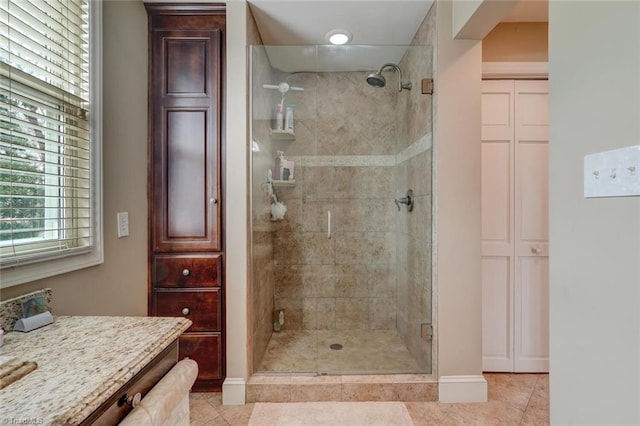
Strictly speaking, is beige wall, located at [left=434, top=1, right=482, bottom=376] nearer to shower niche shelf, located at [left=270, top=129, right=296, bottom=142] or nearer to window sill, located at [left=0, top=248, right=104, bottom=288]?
shower niche shelf, located at [left=270, top=129, right=296, bottom=142]

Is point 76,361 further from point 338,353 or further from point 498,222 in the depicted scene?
point 498,222

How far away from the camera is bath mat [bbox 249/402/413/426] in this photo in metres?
1.63

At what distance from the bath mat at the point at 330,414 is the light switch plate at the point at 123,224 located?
4.18 feet

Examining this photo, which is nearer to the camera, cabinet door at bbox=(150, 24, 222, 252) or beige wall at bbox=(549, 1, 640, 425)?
beige wall at bbox=(549, 1, 640, 425)

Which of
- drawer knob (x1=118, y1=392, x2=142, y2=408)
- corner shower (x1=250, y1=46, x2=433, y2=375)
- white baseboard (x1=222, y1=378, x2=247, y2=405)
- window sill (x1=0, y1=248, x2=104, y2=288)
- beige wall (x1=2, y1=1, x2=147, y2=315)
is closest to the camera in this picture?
drawer knob (x1=118, y1=392, x2=142, y2=408)

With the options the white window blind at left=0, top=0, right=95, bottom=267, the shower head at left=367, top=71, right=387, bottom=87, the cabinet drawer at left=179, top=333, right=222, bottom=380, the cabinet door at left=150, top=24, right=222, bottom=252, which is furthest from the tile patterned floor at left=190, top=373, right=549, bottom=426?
the shower head at left=367, top=71, right=387, bottom=87

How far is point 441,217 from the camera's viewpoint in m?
1.84

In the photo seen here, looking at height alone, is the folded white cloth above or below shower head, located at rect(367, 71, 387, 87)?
below

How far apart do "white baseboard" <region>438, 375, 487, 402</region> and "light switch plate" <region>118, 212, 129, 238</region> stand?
81.8 inches

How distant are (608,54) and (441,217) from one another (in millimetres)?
1125

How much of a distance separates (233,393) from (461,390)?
140 centimetres

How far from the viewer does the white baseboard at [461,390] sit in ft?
5.92

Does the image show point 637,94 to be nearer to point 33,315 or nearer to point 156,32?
point 33,315

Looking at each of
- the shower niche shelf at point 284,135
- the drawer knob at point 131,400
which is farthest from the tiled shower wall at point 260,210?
the drawer knob at point 131,400
